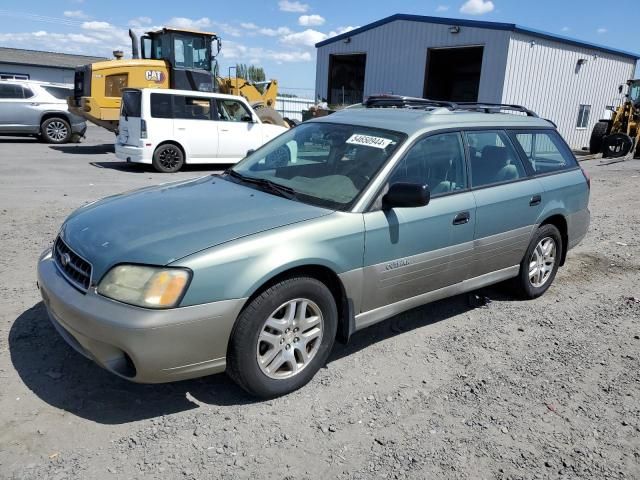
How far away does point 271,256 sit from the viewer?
287cm

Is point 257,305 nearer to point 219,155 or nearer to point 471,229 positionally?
point 471,229

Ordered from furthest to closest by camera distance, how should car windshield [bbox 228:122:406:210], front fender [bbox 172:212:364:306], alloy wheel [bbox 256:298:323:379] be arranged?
car windshield [bbox 228:122:406:210], alloy wheel [bbox 256:298:323:379], front fender [bbox 172:212:364:306]

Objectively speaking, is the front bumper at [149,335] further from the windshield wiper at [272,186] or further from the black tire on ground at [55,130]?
the black tire on ground at [55,130]

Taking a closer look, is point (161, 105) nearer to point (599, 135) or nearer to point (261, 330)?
point (261, 330)

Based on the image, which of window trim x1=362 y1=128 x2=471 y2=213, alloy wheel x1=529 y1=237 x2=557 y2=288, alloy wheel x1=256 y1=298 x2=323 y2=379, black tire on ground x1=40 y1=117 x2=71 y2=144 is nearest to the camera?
alloy wheel x1=256 y1=298 x2=323 y2=379

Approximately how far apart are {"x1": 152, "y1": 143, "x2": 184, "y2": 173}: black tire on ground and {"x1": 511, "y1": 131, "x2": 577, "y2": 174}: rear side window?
8613mm

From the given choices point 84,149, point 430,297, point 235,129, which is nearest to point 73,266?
point 430,297

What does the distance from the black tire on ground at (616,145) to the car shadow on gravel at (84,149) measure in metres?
16.4

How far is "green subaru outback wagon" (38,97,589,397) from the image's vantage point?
2.70 meters

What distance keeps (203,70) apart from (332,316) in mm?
14301

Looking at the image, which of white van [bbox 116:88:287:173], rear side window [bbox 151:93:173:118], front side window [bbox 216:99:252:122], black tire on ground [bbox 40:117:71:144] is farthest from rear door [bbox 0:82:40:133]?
front side window [bbox 216:99:252:122]

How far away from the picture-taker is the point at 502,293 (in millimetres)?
5012

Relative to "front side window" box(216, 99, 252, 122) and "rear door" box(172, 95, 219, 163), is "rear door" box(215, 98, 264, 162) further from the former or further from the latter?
"rear door" box(172, 95, 219, 163)

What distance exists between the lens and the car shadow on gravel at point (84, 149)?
1504cm
